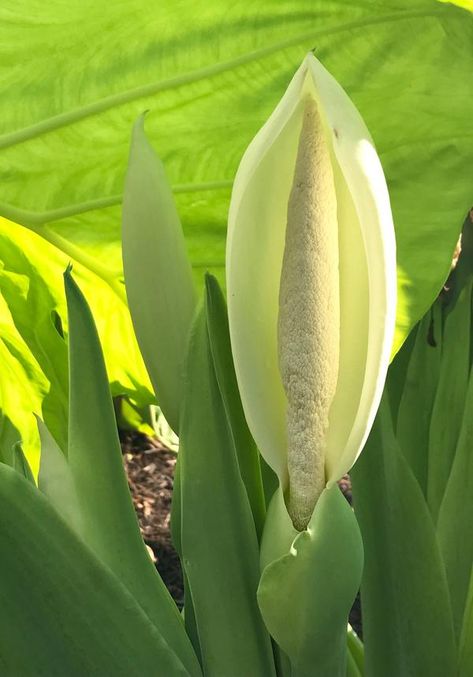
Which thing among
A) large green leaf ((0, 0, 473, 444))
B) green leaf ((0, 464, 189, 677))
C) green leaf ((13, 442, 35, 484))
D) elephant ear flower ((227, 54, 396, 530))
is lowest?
green leaf ((0, 464, 189, 677))

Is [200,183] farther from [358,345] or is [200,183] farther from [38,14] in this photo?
[358,345]

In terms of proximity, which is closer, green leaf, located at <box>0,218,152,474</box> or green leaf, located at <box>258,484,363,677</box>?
green leaf, located at <box>258,484,363,677</box>

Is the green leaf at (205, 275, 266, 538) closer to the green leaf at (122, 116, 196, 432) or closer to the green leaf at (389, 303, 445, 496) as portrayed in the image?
the green leaf at (122, 116, 196, 432)

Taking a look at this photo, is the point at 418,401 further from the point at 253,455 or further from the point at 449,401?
the point at 253,455

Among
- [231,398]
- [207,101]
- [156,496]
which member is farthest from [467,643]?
[156,496]

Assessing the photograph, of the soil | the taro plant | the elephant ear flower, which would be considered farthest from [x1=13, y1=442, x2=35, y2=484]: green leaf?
the soil

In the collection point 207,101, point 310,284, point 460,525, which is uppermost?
point 207,101

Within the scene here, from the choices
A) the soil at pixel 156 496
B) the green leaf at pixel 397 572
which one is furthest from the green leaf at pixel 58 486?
the soil at pixel 156 496

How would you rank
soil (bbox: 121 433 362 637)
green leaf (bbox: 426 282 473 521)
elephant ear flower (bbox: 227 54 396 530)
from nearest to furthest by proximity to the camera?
1. elephant ear flower (bbox: 227 54 396 530)
2. green leaf (bbox: 426 282 473 521)
3. soil (bbox: 121 433 362 637)

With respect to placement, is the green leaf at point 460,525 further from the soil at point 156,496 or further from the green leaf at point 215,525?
the soil at point 156,496
